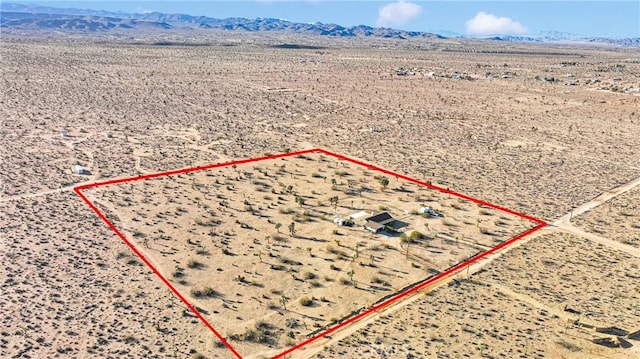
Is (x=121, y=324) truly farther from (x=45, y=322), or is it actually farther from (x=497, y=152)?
(x=497, y=152)

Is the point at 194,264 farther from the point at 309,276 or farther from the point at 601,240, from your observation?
the point at 601,240

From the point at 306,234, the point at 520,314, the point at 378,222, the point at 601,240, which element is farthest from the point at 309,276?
the point at 601,240

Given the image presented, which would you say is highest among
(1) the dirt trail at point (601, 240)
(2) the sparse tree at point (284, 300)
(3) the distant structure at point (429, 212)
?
(1) the dirt trail at point (601, 240)

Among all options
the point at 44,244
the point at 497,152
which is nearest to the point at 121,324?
the point at 44,244

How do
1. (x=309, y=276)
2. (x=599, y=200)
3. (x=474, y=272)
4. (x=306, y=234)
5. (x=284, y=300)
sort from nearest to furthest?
(x=284, y=300) < (x=309, y=276) < (x=474, y=272) < (x=306, y=234) < (x=599, y=200)

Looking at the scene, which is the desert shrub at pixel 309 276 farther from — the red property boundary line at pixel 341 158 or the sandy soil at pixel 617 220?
the sandy soil at pixel 617 220

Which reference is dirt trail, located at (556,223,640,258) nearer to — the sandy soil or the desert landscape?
the desert landscape

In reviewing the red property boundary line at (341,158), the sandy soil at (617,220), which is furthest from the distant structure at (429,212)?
the sandy soil at (617,220)

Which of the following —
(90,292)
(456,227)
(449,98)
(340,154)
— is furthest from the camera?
(449,98)
